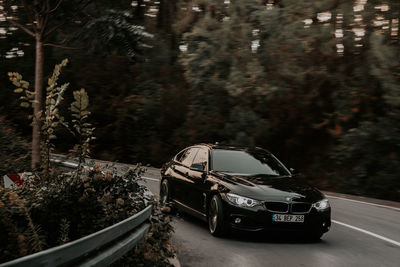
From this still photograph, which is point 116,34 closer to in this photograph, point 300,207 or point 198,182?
point 198,182

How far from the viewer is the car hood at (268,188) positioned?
27.2ft

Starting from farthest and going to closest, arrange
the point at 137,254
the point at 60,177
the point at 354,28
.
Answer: the point at 354,28 < the point at 60,177 < the point at 137,254

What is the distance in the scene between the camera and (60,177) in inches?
248

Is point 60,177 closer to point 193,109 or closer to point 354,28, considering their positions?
point 354,28

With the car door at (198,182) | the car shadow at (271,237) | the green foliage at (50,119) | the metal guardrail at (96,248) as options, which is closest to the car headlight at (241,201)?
the car shadow at (271,237)

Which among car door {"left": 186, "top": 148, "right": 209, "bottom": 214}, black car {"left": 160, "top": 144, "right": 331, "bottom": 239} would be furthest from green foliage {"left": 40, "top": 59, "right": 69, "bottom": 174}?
car door {"left": 186, "top": 148, "right": 209, "bottom": 214}

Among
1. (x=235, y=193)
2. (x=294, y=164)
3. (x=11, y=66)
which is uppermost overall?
(x=11, y=66)

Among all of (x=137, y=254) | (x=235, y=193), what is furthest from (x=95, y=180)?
(x=235, y=193)

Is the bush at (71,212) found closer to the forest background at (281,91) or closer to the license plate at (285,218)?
the license plate at (285,218)

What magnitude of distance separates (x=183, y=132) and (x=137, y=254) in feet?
67.4

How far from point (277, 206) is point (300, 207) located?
363mm

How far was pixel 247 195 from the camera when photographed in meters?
8.29

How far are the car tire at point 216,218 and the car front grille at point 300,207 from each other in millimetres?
1080

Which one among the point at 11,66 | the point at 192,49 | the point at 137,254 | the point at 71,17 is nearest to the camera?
the point at 137,254
